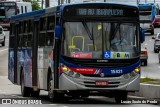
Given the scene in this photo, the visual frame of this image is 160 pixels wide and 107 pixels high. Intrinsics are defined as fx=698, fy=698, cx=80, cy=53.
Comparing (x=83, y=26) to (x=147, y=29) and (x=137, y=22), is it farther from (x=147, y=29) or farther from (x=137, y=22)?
(x=147, y=29)

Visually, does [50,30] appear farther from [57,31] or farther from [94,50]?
[94,50]

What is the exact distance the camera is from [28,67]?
76.2ft

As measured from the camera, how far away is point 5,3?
8412cm

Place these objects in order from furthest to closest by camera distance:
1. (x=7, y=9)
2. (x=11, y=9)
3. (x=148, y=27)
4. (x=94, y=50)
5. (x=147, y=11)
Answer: (x=147, y=11)
(x=7, y=9)
(x=11, y=9)
(x=148, y=27)
(x=94, y=50)

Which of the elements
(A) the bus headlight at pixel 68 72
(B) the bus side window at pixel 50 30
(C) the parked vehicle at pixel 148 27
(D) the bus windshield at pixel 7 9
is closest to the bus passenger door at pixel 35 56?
(B) the bus side window at pixel 50 30

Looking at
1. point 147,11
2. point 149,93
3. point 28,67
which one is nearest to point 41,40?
point 28,67

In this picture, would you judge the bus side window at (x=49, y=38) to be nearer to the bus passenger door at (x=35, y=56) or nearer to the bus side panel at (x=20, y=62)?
the bus passenger door at (x=35, y=56)

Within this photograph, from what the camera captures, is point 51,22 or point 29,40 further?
point 29,40

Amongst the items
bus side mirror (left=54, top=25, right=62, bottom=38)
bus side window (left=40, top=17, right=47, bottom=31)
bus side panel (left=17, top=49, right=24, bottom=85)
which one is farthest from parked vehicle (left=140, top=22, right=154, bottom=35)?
bus side mirror (left=54, top=25, right=62, bottom=38)

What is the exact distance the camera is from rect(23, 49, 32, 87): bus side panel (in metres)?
23.0

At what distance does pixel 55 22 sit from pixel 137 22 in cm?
231

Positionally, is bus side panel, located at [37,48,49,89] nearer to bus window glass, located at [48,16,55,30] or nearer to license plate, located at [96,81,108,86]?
bus window glass, located at [48,16,55,30]

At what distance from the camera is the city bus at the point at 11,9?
81625 millimetres

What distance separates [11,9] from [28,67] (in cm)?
6076
